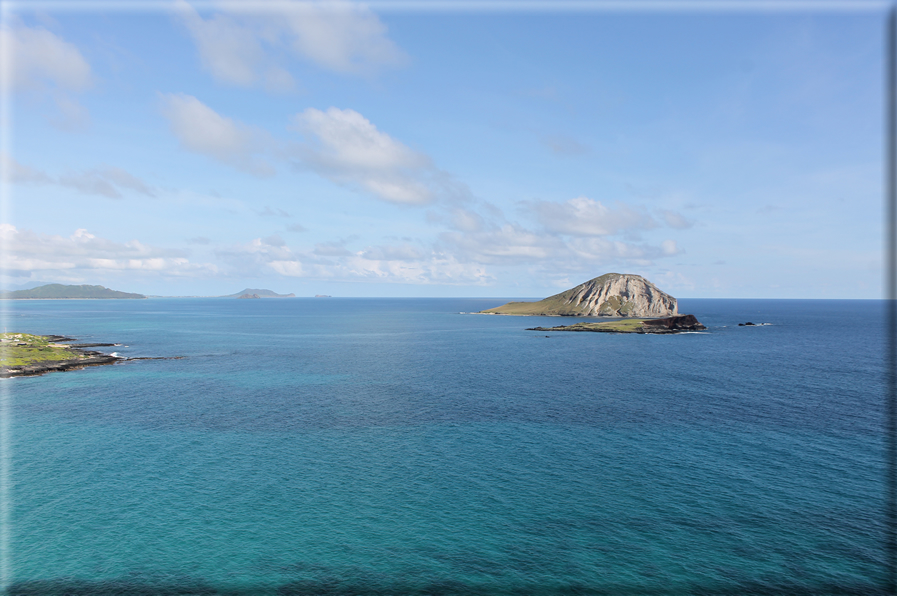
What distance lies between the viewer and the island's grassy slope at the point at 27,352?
107m

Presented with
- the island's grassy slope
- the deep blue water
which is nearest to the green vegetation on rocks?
the island's grassy slope

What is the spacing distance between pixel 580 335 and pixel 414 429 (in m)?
145

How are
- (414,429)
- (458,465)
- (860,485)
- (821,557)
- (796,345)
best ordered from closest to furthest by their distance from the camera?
(821,557)
(860,485)
(458,465)
(414,429)
(796,345)

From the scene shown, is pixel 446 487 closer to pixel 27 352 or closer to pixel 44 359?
pixel 44 359

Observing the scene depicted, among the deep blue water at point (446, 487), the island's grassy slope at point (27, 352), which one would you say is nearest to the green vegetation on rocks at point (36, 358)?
the island's grassy slope at point (27, 352)

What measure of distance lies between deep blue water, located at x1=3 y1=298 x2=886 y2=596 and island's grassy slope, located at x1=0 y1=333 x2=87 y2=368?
66.0ft

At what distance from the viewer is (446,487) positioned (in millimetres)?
46031

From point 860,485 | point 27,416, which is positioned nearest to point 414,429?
point 860,485

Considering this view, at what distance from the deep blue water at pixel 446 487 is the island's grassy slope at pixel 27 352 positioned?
20.1 metres

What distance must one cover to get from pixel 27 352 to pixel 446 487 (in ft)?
425

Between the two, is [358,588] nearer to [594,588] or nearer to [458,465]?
[594,588]

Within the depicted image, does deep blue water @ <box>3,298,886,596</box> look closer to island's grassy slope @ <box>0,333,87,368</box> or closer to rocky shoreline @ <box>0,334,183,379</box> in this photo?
rocky shoreline @ <box>0,334,183,379</box>

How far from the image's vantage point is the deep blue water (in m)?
32.9

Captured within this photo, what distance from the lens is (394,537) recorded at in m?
37.3
